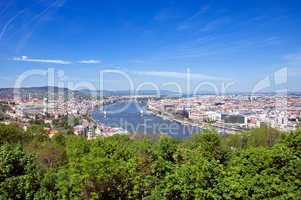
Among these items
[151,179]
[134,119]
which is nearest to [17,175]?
[151,179]

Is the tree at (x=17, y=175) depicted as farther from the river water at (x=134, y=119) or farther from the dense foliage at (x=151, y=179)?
the river water at (x=134, y=119)

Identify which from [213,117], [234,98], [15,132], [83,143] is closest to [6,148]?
[83,143]

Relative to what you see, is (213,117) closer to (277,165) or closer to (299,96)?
(299,96)

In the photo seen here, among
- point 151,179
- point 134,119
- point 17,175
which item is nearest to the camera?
point 17,175

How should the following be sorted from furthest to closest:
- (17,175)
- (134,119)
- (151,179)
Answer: (134,119) → (151,179) → (17,175)

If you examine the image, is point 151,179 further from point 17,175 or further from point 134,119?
point 134,119

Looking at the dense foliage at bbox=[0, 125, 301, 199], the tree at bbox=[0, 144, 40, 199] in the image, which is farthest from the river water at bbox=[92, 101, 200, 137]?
the tree at bbox=[0, 144, 40, 199]

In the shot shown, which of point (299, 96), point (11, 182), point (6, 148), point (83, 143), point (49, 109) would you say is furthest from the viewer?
point (49, 109)

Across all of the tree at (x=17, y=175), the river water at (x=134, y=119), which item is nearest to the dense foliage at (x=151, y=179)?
the tree at (x=17, y=175)
